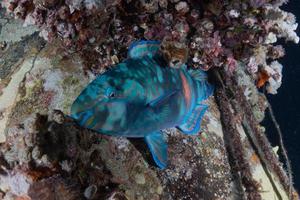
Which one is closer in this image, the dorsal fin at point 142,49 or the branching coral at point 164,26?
the dorsal fin at point 142,49

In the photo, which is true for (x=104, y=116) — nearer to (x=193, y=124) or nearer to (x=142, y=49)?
(x=142, y=49)

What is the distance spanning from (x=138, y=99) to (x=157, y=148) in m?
0.64

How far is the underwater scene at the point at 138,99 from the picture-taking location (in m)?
2.46

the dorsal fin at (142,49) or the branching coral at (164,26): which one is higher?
the dorsal fin at (142,49)

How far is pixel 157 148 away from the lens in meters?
2.92

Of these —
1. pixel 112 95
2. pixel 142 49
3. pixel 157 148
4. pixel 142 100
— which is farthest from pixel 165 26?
pixel 112 95

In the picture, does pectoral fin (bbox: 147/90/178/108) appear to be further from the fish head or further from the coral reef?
the coral reef

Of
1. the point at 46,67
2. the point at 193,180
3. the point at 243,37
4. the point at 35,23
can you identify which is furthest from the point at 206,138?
the point at 35,23

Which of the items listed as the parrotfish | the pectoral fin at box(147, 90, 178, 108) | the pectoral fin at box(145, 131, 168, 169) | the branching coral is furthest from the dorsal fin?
the branching coral

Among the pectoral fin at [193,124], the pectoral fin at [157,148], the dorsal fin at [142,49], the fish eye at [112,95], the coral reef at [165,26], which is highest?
the fish eye at [112,95]

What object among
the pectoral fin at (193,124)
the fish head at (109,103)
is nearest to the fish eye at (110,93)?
the fish head at (109,103)

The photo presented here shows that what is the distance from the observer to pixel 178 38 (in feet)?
12.2

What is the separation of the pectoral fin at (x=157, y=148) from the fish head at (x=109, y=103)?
48 cm

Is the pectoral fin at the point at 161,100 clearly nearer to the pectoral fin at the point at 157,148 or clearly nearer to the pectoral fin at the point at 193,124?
the pectoral fin at the point at 157,148
